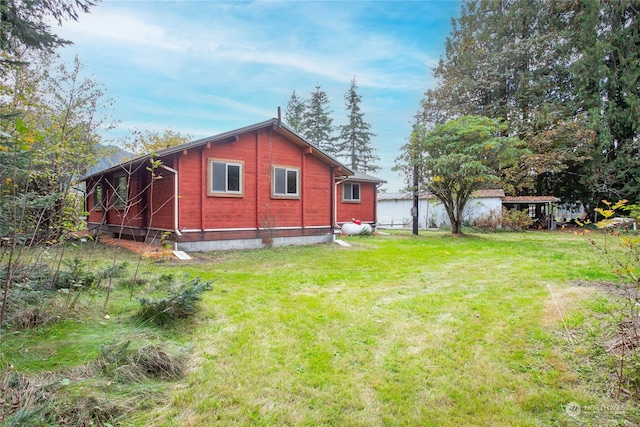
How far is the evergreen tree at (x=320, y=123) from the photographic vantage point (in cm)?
3519

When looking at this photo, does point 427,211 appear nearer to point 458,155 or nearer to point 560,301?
point 458,155

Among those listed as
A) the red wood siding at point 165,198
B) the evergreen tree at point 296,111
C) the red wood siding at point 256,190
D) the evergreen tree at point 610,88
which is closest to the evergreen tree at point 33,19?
the red wood siding at point 256,190

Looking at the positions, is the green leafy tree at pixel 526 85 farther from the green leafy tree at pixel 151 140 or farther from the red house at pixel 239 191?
the green leafy tree at pixel 151 140

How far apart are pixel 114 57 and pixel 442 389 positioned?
492 inches

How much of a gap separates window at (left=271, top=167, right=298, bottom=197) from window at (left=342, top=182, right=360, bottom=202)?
216 inches

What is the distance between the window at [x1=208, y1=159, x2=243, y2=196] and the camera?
1024cm

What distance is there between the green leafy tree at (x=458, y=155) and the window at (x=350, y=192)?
2840mm

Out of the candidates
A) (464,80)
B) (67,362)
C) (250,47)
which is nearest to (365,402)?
(67,362)

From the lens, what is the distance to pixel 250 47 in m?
12.7

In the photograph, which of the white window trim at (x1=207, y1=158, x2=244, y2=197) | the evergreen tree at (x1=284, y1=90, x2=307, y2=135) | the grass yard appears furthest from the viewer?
the evergreen tree at (x1=284, y1=90, x2=307, y2=135)

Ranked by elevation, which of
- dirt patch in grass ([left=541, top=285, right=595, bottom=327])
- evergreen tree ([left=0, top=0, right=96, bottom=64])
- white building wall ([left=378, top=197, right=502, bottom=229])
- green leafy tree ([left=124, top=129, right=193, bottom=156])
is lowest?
dirt patch in grass ([left=541, top=285, right=595, bottom=327])

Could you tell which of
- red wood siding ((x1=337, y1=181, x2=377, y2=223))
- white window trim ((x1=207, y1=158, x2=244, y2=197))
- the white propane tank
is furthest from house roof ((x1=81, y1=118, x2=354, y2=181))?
red wood siding ((x1=337, y1=181, x2=377, y2=223))

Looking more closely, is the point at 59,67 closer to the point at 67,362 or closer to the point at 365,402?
the point at 67,362

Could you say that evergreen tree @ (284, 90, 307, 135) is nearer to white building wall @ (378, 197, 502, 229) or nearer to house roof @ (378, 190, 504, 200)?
house roof @ (378, 190, 504, 200)
